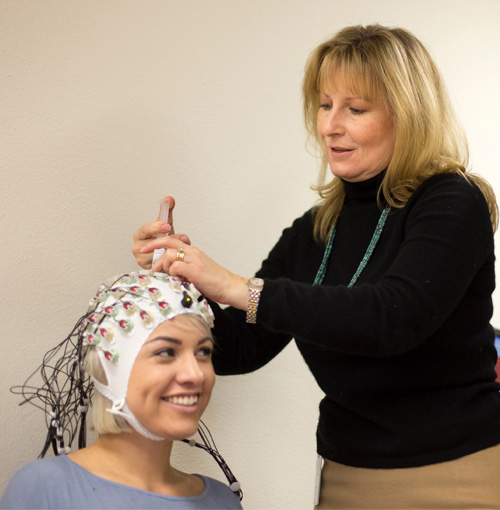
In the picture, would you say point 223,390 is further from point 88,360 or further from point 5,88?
point 5,88

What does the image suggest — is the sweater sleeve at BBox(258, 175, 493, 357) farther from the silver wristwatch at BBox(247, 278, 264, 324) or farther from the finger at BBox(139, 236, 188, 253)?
the finger at BBox(139, 236, 188, 253)

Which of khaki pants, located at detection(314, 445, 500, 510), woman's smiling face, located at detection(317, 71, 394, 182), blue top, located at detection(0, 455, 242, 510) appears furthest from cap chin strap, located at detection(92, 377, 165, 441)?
woman's smiling face, located at detection(317, 71, 394, 182)

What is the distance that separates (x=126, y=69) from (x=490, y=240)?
1.08 metres

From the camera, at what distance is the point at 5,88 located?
5.82 ft

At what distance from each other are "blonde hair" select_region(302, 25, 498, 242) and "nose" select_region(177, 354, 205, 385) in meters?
0.59

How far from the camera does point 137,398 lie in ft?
4.60

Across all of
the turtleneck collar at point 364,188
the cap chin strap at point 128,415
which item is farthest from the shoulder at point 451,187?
the cap chin strap at point 128,415

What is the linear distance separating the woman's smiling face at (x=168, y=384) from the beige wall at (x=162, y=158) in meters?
0.53

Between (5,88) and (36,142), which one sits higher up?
(5,88)

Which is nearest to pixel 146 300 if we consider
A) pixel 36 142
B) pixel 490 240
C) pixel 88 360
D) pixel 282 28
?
pixel 88 360

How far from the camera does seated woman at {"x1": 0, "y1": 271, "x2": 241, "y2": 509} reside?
4.51 ft

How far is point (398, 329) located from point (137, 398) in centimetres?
54

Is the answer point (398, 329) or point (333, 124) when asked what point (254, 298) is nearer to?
point (398, 329)

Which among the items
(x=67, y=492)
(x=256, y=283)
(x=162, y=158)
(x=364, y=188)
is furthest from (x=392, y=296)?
(x=162, y=158)
